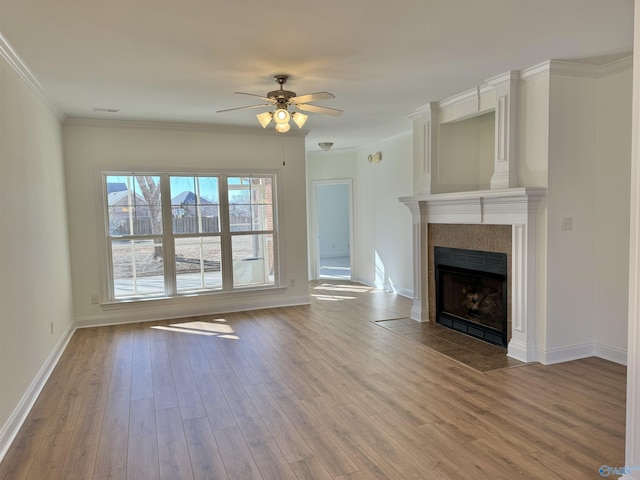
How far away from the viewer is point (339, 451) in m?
2.45

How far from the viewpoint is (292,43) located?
3020 mm

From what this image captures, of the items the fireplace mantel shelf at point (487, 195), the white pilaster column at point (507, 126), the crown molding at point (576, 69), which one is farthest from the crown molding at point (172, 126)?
the crown molding at point (576, 69)

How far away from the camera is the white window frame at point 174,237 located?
17.6 feet

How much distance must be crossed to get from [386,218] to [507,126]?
3528 mm

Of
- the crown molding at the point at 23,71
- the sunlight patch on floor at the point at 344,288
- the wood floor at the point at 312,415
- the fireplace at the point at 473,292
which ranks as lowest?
the wood floor at the point at 312,415

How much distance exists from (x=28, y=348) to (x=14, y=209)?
1.06 metres

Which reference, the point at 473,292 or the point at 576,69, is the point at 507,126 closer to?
the point at 576,69

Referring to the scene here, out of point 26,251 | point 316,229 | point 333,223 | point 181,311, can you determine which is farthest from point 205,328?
point 333,223

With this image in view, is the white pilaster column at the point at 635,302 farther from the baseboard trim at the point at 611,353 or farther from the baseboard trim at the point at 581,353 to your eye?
the baseboard trim at the point at 611,353

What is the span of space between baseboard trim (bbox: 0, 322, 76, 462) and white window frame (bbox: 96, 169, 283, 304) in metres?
1.10

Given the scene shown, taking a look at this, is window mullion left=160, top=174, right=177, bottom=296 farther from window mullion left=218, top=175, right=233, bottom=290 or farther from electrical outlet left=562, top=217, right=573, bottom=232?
electrical outlet left=562, top=217, right=573, bottom=232

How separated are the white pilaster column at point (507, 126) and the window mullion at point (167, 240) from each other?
4101 mm

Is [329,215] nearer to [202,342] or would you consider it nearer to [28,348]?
[202,342]

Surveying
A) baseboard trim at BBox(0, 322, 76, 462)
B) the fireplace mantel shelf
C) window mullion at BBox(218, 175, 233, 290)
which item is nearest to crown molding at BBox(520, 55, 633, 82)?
the fireplace mantel shelf
